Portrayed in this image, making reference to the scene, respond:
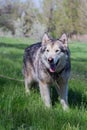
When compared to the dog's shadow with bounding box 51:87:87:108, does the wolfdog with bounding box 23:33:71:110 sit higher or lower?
higher

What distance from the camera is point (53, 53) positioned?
6.91 metres

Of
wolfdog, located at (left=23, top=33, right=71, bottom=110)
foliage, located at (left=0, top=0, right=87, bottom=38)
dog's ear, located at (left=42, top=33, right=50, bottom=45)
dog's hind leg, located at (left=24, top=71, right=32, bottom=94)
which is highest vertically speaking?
dog's ear, located at (left=42, top=33, right=50, bottom=45)

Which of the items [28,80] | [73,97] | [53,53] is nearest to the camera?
[53,53]

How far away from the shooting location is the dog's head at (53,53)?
22.6ft

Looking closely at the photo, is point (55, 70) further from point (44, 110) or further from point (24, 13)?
point (24, 13)

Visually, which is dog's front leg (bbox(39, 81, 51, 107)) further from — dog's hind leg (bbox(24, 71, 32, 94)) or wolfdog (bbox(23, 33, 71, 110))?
dog's hind leg (bbox(24, 71, 32, 94))

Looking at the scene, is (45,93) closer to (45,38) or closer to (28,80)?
(45,38)

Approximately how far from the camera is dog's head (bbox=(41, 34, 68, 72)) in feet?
22.6

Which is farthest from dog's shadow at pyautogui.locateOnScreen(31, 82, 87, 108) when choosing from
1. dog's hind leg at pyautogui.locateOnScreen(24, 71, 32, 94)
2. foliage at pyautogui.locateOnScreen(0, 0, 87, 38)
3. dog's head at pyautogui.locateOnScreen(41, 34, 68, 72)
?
foliage at pyautogui.locateOnScreen(0, 0, 87, 38)

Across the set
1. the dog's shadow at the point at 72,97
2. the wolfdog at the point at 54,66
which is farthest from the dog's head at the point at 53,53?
the dog's shadow at the point at 72,97

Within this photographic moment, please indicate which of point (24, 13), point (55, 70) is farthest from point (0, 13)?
point (55, 70)

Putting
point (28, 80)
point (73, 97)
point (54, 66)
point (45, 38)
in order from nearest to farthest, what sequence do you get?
point (54, 66)
point (45, 38)
point (73, 97)
point (28, 80)

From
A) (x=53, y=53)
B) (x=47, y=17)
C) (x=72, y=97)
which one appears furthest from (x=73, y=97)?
(x=47, y=17)

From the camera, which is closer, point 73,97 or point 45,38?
point 45,38
